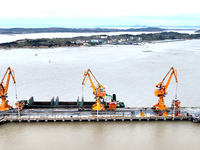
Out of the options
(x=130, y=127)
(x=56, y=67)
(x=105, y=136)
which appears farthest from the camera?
(x=56, y=67)

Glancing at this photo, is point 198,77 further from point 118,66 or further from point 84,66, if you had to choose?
point 84,66

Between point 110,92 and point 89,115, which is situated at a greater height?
point 110,92

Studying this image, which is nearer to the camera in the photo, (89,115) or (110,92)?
(89,115)

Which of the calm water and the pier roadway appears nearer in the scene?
the calm water

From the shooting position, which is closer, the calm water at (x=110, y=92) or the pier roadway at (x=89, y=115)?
the calm water at (x=110, y=92)

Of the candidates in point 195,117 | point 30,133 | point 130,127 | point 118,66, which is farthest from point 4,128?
point 118,66

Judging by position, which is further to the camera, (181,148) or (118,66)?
(118,66)

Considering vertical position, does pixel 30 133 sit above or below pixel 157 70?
below

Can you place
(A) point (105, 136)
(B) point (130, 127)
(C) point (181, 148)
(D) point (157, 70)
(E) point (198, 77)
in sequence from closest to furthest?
(C) point (181, 148), (A) point (105, 136), (B) point (130, 127), (E) point (198, 77), (D) point (157, 70)
